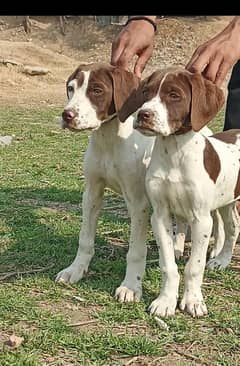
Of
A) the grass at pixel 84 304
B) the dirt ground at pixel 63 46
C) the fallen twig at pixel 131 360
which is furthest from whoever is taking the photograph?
the dirt ground at pixel 63 46

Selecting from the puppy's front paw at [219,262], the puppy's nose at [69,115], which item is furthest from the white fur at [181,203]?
the puppy's front paw at [219,262]

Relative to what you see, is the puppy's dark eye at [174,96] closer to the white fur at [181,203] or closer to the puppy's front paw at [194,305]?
the white fur at [181,203]

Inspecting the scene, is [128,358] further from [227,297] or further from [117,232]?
[117,232]

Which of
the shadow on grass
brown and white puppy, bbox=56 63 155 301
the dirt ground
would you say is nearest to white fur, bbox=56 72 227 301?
brown and white puppy, bbox=56 63 155 301

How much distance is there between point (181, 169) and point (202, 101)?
1.25 ft

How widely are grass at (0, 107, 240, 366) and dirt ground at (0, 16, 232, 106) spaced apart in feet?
41.2

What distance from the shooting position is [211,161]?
132 inches

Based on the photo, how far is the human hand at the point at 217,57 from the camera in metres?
3.28

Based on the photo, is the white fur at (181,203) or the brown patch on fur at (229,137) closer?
the white fur at (181,203)

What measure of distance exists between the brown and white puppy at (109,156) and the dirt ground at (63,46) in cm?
1384

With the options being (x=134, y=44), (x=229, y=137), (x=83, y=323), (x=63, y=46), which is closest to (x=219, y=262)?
(x=229, y=137)

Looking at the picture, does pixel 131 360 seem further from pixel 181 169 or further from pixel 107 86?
pixel 107 86

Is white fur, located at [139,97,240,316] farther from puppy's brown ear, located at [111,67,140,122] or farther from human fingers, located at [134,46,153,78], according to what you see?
human fingers, located at [134,46,153,78]

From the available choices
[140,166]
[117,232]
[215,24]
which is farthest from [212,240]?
[215,24]
